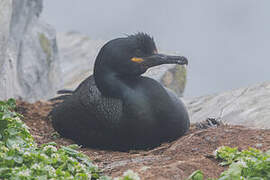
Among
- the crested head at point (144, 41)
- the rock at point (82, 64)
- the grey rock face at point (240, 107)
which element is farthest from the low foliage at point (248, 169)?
the rock at point (82, 64)

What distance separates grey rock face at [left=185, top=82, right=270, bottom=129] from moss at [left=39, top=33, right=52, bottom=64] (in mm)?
4016

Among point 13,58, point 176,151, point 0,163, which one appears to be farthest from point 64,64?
point 0,163

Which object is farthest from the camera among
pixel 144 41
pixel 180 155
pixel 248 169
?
pixel 144 41

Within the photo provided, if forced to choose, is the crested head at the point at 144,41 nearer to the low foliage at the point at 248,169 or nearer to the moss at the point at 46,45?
the low foliage at the point at 248,169

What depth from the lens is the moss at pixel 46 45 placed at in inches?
425

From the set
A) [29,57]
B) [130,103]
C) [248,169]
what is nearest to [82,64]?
[29,57]

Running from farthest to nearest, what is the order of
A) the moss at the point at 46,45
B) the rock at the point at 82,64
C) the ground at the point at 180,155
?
the moss at the point at 46,45
the rock at the point at 82,64
the ground at the point at 180,155

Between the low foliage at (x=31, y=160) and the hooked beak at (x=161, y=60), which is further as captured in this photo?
the hooked beak at (x=161, y=60)

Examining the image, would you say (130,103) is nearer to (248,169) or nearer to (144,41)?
(144,41)

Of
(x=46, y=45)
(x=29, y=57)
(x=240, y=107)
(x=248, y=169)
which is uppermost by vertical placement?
(x=46, y=45)

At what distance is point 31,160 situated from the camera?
3.76m

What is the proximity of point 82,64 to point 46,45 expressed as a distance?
2.54 m

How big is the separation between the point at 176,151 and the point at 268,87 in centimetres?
288

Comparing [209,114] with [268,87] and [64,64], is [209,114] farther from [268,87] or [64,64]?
[64,64]
